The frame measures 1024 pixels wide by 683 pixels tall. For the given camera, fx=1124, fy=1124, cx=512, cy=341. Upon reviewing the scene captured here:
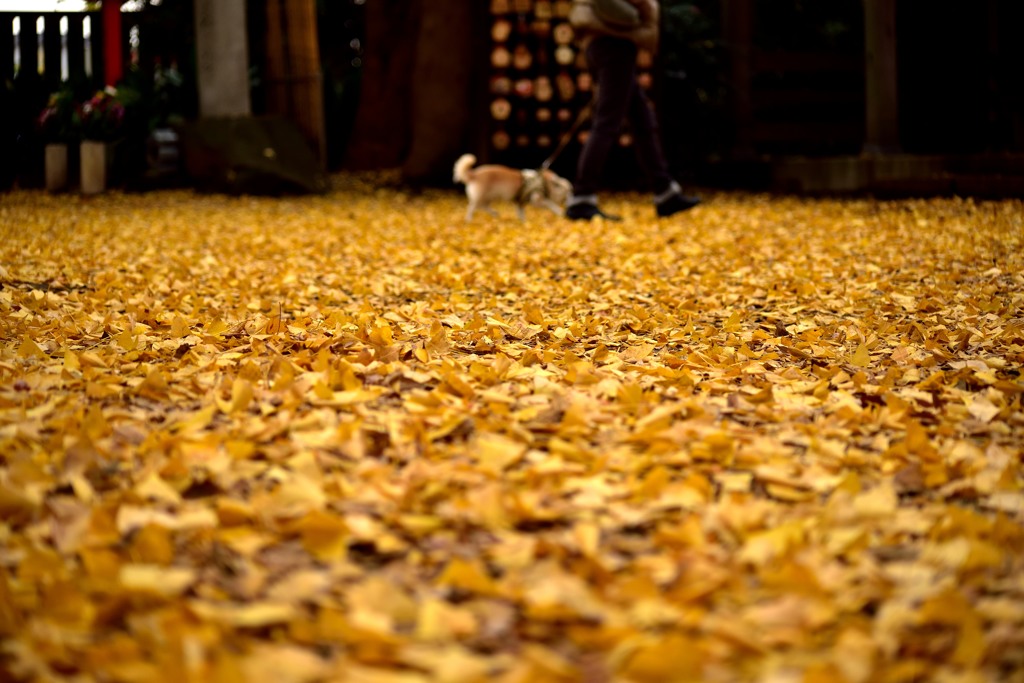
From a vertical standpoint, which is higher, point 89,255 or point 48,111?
point 48,111

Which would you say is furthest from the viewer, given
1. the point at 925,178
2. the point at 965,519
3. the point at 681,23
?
the point at 681,23

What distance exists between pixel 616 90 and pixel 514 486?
543 centimetres

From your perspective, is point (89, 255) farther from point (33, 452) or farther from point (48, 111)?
point (48, 111)

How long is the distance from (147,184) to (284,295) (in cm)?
679

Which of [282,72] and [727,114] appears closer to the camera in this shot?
[282,72]

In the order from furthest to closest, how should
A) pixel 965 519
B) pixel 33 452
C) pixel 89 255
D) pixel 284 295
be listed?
pixel 89 255, pixel 284 295, pixel 33 452, pixel 965 519

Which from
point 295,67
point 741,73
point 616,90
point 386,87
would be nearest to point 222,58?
point 295,67

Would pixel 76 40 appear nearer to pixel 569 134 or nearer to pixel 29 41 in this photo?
pixel 29 41

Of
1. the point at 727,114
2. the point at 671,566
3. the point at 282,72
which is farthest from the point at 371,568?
the point at 727,114

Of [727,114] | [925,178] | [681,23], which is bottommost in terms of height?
[925,178]

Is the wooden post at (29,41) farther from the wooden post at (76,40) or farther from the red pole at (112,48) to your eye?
the red pole at (112,48)

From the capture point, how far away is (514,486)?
1.88 metres

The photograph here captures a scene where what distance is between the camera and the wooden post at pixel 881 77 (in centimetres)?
889

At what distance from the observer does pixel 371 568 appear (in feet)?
5.18
